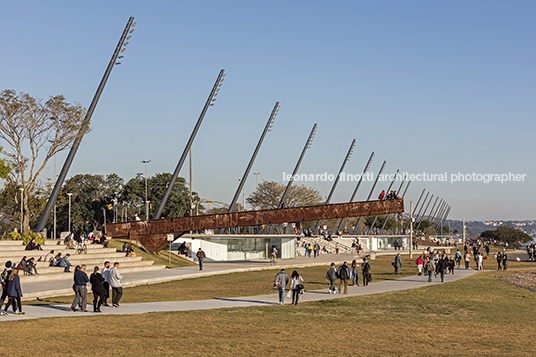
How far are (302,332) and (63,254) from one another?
2103 cm

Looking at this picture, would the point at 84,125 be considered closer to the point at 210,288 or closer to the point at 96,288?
the point at 210,288

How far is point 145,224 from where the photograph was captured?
40.4m

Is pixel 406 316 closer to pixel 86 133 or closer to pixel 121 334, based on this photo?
pixel 121 334

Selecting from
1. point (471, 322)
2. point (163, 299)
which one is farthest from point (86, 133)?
point (471, 322)

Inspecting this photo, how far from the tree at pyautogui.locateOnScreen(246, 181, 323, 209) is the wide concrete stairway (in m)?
76.2

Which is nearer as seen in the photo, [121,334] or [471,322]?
[121,334]

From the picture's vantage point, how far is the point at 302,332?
50.4 feet

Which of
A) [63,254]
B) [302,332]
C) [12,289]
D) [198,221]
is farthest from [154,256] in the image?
[302,332]

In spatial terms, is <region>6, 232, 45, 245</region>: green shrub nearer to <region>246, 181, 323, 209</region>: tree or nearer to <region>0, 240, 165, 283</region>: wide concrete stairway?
<region>0, 240, 165, 283</region>: wide concrete stairway

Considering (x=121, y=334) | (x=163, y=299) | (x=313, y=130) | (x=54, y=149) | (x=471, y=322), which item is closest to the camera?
(x=121, y=334)

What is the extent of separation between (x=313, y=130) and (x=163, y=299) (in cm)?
4597

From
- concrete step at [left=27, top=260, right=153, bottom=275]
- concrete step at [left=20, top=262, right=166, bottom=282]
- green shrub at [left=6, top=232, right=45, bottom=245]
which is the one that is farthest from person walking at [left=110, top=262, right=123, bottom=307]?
green shrub at [left=6, top=232, right=45, bottom=245]

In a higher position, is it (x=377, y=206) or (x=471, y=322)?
(x=377, y=206)

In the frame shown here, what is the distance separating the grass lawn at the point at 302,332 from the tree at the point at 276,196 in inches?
3542
